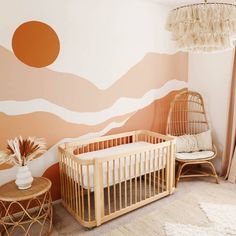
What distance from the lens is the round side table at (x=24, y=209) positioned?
199 centimetres

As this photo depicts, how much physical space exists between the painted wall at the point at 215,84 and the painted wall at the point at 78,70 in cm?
46

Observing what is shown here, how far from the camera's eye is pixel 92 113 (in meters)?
2.88

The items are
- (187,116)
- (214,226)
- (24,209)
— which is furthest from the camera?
(187,116)

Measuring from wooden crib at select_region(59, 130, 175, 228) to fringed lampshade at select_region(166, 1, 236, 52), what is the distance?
50.1 inches

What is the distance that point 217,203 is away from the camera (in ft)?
8.82

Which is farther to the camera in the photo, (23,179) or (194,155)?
(194,155)

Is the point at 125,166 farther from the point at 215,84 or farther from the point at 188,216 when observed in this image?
the point at 215,84

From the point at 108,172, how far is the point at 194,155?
4.61ft

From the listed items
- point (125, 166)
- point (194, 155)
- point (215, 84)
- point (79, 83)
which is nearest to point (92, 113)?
point (79, 83)

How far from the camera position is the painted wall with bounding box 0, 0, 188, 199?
233 centimetres

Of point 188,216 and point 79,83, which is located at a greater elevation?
point 79,83

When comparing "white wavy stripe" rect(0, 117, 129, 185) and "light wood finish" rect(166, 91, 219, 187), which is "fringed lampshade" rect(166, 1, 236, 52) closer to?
"white wavy stripe" rect(0, 117, 129, 185)

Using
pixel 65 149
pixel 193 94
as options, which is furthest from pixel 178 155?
pixel 65 149

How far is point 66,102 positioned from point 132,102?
3.16ft
